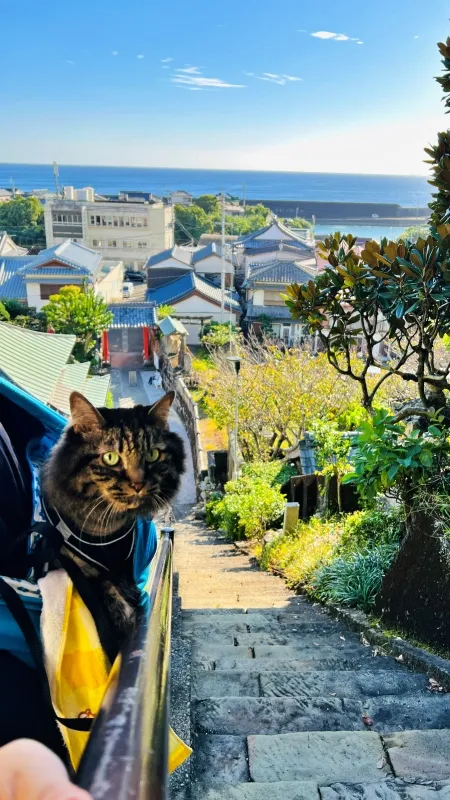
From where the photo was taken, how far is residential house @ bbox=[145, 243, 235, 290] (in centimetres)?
2953

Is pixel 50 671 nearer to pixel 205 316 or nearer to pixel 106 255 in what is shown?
pixel 205 316

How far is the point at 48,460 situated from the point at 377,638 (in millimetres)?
2396

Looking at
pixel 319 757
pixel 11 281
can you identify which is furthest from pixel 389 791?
pixel 11 281

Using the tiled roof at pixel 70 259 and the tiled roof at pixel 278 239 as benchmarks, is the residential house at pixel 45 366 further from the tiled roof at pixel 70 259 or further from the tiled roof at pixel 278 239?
the tiled roof at pixel 278 239

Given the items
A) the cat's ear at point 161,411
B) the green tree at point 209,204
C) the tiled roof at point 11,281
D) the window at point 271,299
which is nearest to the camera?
the cat's ear at point 161,411

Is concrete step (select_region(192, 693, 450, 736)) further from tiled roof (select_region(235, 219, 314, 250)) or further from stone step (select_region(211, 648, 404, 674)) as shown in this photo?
tiled roof (select_region(235, 219, 314, 250))

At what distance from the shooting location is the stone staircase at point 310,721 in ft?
5.70

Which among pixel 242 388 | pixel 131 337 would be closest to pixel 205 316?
pixel 131 337

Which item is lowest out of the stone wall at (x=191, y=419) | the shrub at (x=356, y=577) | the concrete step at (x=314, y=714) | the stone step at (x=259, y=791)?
the stone wall at (x=191, y=419)

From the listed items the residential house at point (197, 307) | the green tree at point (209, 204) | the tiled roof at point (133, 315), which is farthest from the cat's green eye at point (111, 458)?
the green tree at point (209, 204)

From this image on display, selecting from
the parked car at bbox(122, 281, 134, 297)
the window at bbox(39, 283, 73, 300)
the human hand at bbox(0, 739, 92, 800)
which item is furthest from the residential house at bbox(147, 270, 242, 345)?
the human hand at bbox(0, 739, 92, 800)

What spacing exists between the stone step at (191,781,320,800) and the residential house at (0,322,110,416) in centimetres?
757

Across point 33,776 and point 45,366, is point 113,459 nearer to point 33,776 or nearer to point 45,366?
point 33,776

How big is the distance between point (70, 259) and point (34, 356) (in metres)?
15.4
